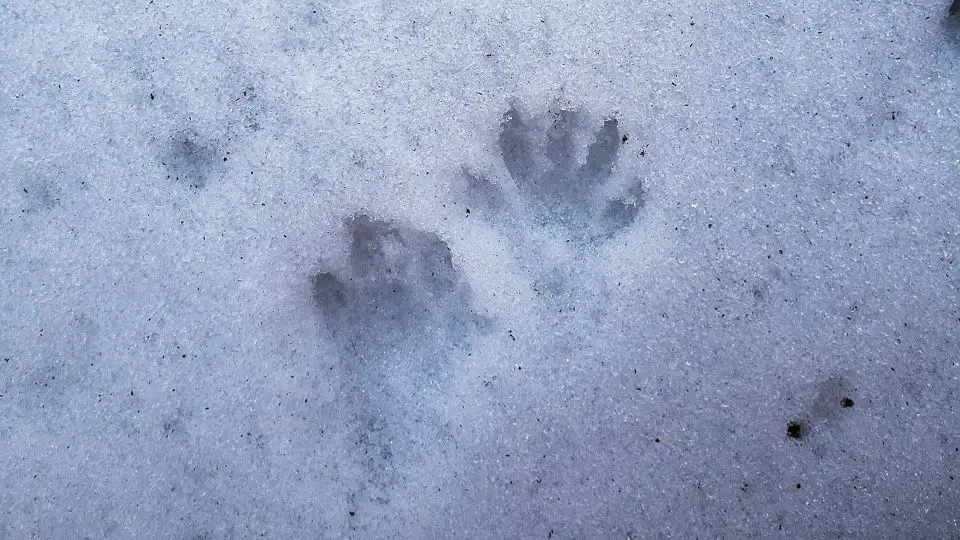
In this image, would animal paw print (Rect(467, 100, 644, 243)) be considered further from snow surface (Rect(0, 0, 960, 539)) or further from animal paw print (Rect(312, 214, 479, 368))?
animal paw print (Rect(312, 214, 479, 368))

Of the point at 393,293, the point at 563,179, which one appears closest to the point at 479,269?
the point at 393,293

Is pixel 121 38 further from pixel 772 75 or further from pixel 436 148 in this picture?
pixel 772 75

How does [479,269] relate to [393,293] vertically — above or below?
above

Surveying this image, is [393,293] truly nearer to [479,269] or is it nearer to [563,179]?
[479,269]

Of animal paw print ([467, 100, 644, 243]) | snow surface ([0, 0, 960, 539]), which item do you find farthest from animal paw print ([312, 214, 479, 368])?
animal paw print ([467, 100, 644, 243])

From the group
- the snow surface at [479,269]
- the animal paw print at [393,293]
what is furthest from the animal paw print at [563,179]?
the animal paw print at [393,293]

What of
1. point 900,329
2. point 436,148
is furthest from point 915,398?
point 436,148

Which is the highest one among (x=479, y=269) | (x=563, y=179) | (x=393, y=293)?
(x=563, y=179)
